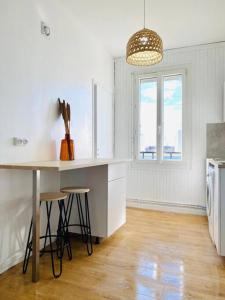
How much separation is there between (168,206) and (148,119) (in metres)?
1.57

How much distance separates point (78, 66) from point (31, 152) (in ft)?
4.93

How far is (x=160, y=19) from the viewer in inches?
122

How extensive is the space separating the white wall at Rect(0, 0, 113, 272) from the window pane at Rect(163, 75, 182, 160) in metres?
1.61

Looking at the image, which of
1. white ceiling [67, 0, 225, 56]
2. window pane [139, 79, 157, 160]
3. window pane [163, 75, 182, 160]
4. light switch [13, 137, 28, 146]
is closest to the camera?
light switch [13, 137, 28, 146]

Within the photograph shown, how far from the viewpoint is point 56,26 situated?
9.02 ft

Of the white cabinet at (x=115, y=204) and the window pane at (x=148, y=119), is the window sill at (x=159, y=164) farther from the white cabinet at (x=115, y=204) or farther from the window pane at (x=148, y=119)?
the white cabinet at (x=115, y=204)

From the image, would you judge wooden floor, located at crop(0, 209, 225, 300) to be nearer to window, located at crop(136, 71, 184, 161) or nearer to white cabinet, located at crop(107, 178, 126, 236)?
white cabinet, located at crop(107, 178, 126, 236)

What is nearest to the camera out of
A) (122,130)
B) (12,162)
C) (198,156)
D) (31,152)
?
(12,162)

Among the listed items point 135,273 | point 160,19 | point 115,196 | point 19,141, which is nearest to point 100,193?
point 115,196

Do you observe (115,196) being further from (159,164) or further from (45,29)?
(45,29)

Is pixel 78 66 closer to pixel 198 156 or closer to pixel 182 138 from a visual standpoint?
pixel 182 138

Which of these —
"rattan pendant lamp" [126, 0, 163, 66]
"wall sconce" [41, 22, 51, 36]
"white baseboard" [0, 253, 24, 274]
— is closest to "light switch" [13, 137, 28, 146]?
"white baseboard" [0, 253, 24, 274]

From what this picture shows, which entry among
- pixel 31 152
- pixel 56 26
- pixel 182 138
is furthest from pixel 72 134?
pixel 182 138

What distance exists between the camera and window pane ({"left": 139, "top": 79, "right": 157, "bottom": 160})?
417 cm
